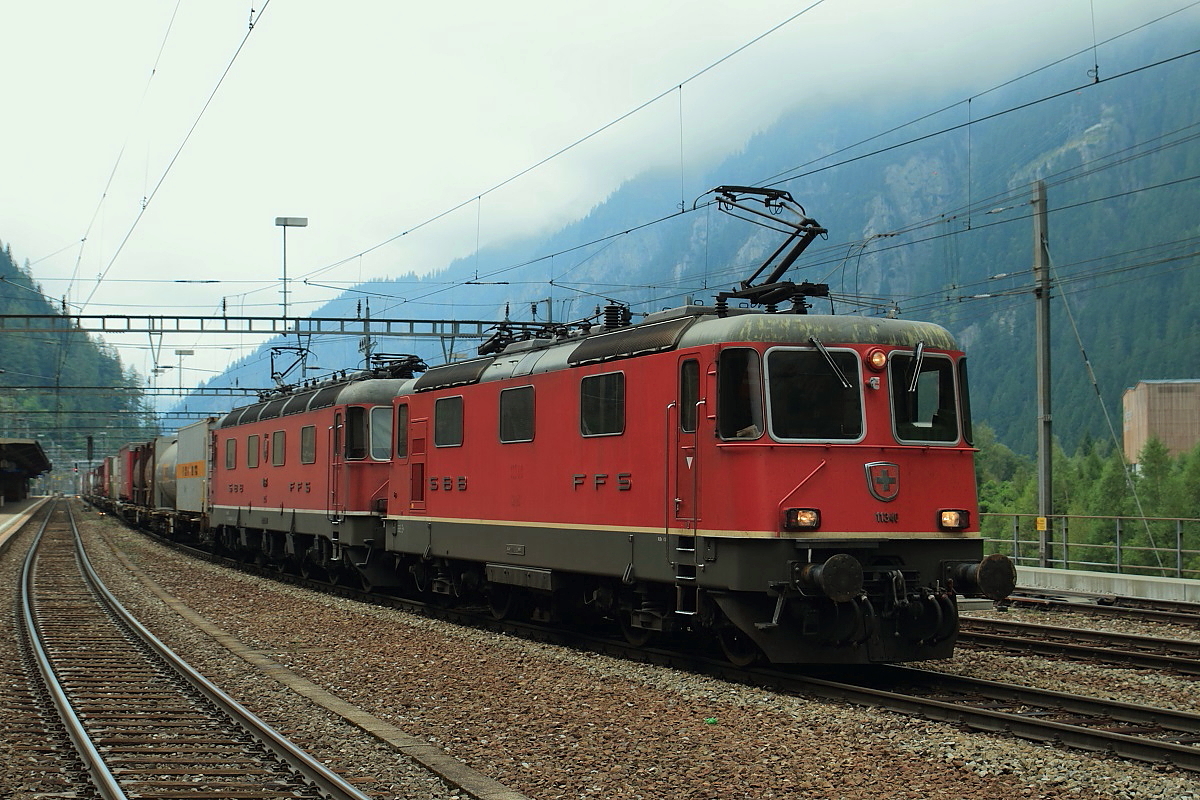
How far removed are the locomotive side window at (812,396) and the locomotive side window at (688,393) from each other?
0.81m

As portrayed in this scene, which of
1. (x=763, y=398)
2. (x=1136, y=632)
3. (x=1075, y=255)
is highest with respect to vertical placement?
(x=1075, y=255)

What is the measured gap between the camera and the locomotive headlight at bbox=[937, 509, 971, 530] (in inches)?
465

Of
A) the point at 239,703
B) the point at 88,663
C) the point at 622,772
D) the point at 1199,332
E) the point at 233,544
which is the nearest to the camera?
the point at 622,772

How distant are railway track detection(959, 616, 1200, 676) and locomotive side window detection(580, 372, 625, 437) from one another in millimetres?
5099

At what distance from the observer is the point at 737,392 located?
38.1ft

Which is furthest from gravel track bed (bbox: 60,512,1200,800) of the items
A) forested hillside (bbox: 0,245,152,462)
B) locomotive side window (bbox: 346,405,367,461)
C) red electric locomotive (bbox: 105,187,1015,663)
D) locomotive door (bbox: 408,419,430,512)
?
forested hillside (bbox: 0,245,152,462)

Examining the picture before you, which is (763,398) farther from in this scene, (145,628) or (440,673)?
(145,628)

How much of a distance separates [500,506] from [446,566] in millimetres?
2919

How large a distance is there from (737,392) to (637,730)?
3.51m

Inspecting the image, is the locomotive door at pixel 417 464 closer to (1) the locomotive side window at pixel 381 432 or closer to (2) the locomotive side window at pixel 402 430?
(2) the locomotive side window at pixel 402 430

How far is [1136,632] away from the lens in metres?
16.2

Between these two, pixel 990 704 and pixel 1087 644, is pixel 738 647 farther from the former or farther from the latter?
pixel 1087 644

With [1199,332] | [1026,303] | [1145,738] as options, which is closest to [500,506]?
[1145,738]

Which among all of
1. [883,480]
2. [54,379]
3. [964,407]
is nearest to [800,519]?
[883,480]
